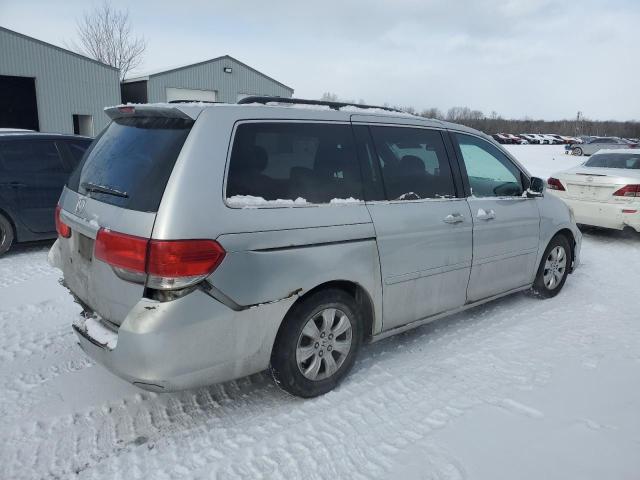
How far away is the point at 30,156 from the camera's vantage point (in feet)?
21.1

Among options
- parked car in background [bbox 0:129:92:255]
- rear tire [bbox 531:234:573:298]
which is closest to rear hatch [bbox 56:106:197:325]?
parked car in background [bbox 0:129:92:255]

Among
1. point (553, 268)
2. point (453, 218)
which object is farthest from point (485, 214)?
point (553, 268)

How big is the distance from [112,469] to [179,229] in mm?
1265

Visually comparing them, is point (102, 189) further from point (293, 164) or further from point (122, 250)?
point (293, 164)

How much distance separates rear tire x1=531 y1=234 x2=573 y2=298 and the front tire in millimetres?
2607

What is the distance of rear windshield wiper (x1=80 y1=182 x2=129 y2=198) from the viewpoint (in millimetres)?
2661

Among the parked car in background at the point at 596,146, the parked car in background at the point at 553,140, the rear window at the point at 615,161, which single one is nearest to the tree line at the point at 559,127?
the parked car in background at the point at 553,140

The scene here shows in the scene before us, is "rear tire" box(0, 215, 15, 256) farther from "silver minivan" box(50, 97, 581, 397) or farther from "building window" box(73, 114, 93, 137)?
"building window" box(73, 114, 93, 137)

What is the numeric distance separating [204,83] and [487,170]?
24.1 meters

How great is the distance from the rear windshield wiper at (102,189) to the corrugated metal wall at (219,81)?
23.0 meters

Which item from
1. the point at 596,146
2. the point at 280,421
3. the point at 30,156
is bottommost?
the point at 280,421

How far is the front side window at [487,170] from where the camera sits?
409 cm

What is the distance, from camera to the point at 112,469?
244 cm

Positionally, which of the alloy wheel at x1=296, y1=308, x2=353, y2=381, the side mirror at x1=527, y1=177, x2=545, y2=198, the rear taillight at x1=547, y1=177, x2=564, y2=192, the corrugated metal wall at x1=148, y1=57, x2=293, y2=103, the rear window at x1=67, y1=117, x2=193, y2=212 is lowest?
the alloy wheel at x1=296, y1=308, x2=353, y2=381
